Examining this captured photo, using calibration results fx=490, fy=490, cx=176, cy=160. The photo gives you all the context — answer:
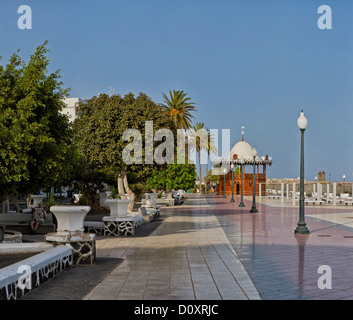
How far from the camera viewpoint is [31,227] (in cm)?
1571

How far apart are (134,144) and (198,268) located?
14.8m

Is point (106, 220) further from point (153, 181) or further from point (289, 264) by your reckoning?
point (153, 181)

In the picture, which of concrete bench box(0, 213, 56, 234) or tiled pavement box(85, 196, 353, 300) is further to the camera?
concrete bench box(0, 213, 56, 234)

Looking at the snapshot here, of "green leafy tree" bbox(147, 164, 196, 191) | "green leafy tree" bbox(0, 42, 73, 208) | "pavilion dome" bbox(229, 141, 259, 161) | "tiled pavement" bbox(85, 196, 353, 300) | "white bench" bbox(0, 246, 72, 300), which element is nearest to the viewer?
"white bench" bbox(0, 246, 72, 300)

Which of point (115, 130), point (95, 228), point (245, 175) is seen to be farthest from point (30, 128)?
point (245, 175)

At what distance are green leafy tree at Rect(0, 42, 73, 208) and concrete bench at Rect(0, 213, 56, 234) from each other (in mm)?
3413

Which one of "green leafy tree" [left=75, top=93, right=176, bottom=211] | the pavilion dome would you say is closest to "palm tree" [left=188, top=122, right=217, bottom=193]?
the pavilion dome

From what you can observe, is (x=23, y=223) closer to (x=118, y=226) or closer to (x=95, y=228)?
(x=95, y=228)

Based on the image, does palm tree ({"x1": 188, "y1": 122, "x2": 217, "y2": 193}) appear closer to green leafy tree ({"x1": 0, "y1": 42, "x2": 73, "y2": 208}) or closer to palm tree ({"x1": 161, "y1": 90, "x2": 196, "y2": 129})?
palm tree ({"x1": 161, "y1": 90, "x2": 196, "y2": 129})

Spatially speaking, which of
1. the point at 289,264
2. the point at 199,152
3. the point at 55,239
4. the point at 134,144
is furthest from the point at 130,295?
the point at 199,152

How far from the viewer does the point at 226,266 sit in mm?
9633

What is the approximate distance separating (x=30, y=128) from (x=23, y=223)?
5.96 metres

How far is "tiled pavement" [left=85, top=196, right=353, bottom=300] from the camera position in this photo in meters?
7.19

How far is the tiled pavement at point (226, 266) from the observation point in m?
7.19
